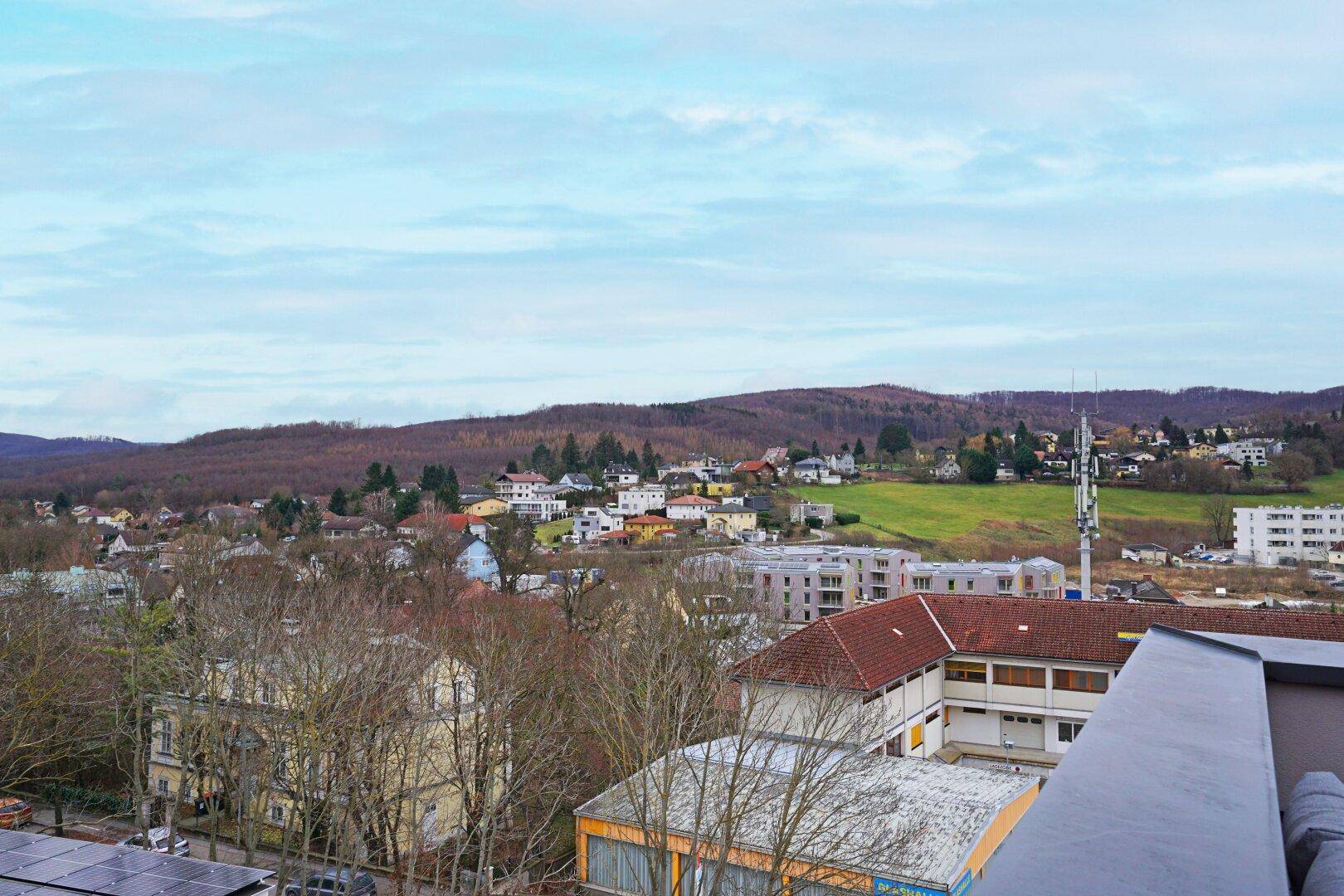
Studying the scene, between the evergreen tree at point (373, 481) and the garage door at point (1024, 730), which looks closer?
the garage door at point (1024, 730)

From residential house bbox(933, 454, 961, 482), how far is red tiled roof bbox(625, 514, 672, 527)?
28.2 m

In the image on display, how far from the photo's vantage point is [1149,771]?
5.92 feet

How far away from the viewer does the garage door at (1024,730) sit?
21.8 meters

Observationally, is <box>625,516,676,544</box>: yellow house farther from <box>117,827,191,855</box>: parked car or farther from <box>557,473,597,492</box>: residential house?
<box>117,827,191,855</box>: parked car

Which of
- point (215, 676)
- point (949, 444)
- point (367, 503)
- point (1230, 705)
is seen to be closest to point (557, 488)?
point (367, 503)

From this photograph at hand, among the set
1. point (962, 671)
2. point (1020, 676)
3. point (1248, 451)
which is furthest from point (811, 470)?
point (1020, 676)

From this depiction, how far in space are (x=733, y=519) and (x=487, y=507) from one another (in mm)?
23080

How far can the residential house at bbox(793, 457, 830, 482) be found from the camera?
8444cm

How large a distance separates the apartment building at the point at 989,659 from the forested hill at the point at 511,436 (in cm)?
7935

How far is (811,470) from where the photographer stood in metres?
86.7

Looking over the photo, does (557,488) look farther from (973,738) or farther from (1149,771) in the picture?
(1149,771)

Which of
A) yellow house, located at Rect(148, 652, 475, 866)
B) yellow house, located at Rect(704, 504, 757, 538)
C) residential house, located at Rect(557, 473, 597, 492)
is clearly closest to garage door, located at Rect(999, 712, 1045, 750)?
yellow house, located at Rect(148, 652, 475, 866)

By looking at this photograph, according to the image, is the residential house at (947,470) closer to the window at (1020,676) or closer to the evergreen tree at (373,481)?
the evergreen tree at (373,481)

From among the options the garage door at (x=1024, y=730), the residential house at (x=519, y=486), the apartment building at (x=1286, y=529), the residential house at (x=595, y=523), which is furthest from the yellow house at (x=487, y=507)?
the garage door at (x=1024, y=730)
